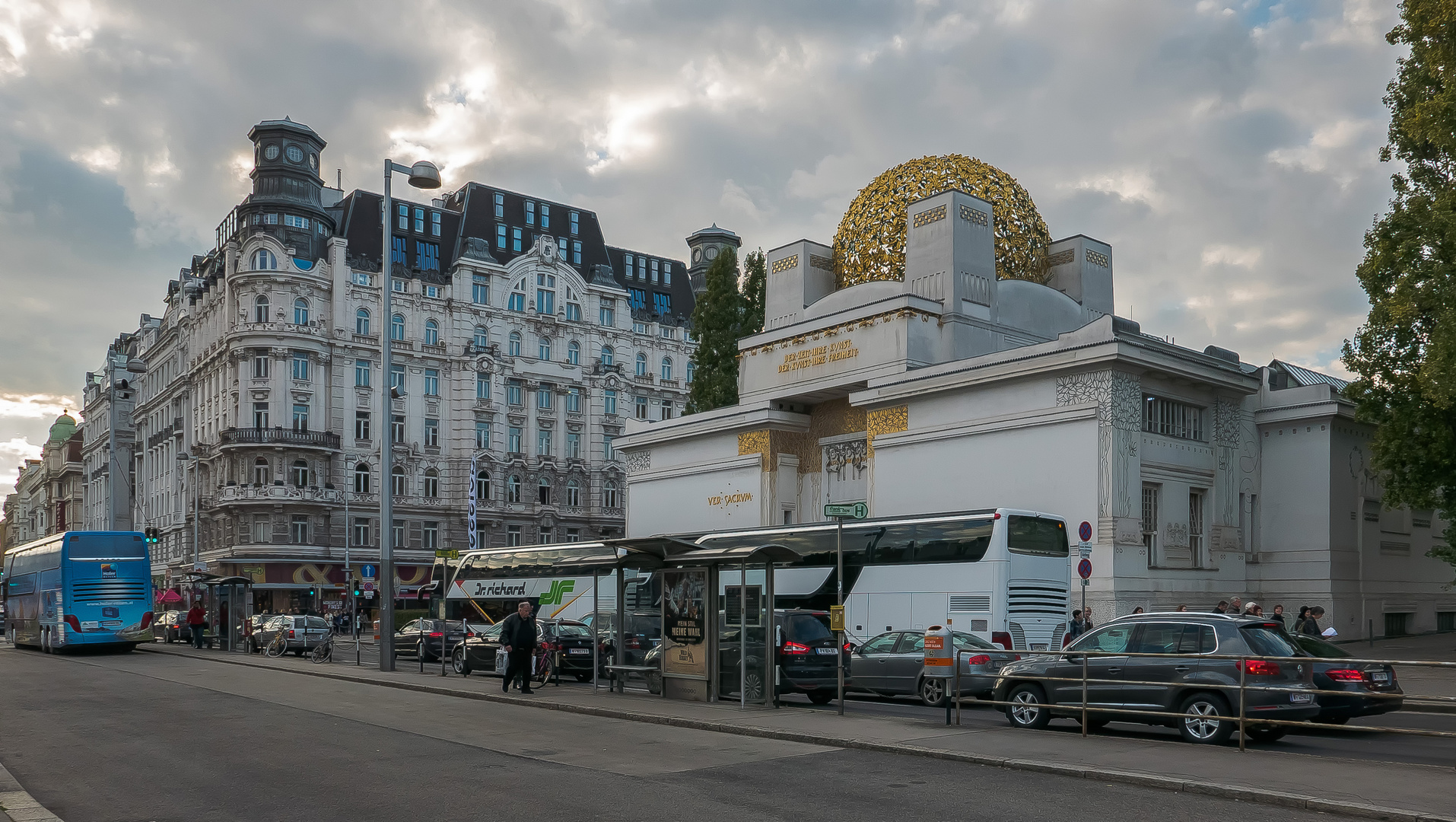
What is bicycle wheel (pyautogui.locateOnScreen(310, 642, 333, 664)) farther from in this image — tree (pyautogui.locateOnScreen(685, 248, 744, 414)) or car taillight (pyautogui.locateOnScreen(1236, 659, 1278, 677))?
car taillight (pyautogui.locateOnScreen(1236, 659, 1278, 677))

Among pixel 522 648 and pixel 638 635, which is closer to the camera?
pixel 522 648

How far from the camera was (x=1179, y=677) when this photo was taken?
14.8 metres

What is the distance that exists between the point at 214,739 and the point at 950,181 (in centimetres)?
3119

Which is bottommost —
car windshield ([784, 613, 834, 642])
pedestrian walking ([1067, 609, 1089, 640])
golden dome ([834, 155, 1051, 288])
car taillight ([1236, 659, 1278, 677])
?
pedestrian walking ([1067, 609, 1089, 640])

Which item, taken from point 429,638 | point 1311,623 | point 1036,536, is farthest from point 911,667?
point 429,638

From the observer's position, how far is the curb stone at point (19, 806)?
982 cm

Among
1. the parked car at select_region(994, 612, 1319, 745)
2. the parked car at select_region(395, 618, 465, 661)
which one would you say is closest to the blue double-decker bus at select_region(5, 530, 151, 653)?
the parked car at select_region(395, 618, 465, 661)

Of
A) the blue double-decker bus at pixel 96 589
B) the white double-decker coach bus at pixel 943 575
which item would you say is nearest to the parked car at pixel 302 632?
the blue double-decker bus at pixel 96 589

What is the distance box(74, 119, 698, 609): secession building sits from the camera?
67.5 meters

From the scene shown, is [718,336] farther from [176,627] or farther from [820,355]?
[176,627]

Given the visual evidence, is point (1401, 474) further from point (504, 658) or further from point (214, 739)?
point (214, 739)

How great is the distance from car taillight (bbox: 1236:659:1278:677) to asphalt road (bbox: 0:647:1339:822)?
3.38m

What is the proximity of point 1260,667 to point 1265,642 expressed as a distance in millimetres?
571

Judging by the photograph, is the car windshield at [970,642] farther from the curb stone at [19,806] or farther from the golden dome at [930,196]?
the golden dome at [930,196]
